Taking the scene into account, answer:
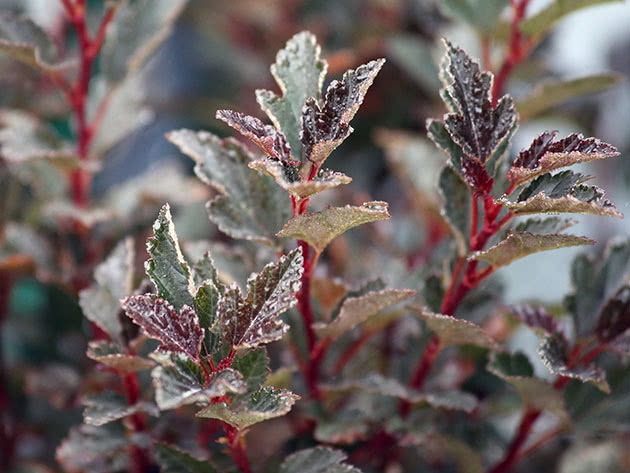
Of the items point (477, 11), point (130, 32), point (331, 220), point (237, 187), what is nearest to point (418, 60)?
point (477, 11)

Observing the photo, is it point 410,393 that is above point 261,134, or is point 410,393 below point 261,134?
below

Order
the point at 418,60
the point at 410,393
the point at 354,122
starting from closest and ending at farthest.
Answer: the point at 410,393 < the point at 418,60 < the point at 354,122

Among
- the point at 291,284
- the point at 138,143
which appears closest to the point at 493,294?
the point at 291,284

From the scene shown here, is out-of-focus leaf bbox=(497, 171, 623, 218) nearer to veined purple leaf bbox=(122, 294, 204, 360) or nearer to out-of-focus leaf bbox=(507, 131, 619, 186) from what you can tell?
out-of-focus leaf bbox=(507, 131, 619, 186)

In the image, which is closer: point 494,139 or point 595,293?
point 494,139

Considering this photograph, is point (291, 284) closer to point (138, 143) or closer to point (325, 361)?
A: point (325, 361)

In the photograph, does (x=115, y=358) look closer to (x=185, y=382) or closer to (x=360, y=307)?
(x=185, y=382)
